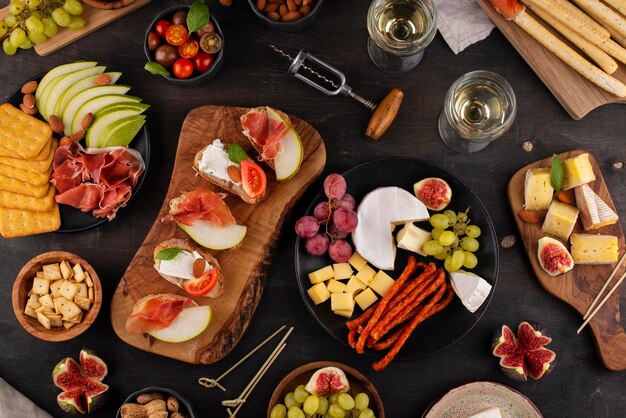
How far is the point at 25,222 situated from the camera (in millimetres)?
1998

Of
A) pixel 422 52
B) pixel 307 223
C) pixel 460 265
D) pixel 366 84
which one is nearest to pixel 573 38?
pixel 422 52

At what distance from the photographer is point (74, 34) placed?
7.10 feet

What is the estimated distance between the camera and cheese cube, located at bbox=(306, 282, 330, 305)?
6.53 feet

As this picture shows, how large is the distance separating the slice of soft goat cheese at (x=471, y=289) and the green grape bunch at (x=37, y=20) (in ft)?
5.31

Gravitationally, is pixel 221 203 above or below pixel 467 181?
below

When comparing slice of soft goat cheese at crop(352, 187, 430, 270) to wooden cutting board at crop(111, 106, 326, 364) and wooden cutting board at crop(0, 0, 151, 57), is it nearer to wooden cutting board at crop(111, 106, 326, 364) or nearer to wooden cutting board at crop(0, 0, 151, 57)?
wooden cutting board at crop(111, 106, 326, 364)

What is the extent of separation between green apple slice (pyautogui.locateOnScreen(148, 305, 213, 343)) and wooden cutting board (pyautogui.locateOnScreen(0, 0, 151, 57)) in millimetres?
1097

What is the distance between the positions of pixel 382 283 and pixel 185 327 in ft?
2.24

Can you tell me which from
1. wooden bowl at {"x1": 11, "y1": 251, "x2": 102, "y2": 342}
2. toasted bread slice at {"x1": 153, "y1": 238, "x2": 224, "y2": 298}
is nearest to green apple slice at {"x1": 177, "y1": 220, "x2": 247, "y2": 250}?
toasted bread slice at {"x1": 153, "y1": 238, "x2": 224, "y2": 298}

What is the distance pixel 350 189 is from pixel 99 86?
3.18 ft

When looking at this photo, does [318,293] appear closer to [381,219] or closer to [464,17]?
[381,219]

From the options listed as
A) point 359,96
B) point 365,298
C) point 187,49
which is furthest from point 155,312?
point 359,96

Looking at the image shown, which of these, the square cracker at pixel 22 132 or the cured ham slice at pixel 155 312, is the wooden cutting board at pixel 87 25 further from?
the cured ham slice at pixel 155 312

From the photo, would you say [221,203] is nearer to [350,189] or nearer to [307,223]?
[307,223]
